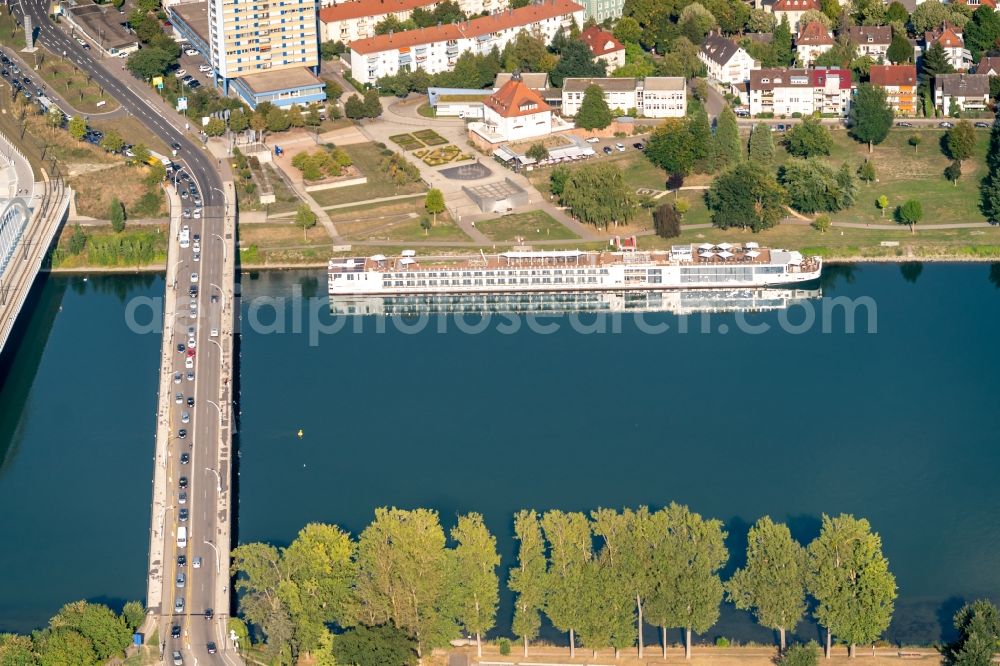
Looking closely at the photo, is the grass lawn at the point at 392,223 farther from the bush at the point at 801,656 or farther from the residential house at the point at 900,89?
the bush at the point at 801,656

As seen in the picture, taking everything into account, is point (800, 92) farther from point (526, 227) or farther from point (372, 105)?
point (372, 105)

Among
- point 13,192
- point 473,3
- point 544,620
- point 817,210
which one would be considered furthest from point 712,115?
point 544,620

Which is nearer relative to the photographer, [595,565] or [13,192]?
[595,565]

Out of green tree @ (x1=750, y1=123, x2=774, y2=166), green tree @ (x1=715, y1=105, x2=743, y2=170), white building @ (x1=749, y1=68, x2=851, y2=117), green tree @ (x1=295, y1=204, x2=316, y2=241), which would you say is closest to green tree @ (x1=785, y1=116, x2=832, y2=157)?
green tree @ (x1=750, y1=123, x2=774, y2=166)

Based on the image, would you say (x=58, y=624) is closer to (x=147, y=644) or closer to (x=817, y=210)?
(x=147, y=644)

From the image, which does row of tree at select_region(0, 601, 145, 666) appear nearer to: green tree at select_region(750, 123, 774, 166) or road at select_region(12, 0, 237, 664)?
road at select_region(12, 0, 237, 664)

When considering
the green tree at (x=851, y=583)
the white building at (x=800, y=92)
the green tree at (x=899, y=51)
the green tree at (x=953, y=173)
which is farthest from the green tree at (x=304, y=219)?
the green tree at (x=851, y=583)
